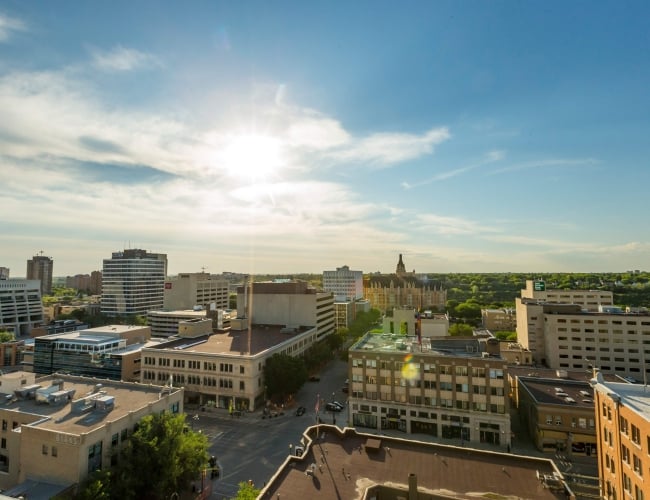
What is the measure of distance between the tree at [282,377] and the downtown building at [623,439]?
55899 millimetres

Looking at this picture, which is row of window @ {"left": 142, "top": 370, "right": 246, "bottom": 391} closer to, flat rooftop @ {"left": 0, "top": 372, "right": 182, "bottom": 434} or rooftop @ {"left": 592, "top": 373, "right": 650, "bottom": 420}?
flat rooftop @ {"left": 0, "top": 372, "right": 182, "bottom": 434}

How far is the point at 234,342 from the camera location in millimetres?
97688

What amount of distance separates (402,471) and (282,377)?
160ft

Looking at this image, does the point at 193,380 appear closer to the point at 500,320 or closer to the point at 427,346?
the point at 427,346

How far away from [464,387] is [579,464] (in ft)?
64.0

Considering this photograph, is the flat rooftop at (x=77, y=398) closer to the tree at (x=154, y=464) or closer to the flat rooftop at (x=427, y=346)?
the tree at (x=154, y=464)

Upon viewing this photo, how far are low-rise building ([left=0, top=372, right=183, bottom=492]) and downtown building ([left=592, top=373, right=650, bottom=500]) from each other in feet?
179

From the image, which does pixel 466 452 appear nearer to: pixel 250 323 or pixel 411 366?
pixel 411 366

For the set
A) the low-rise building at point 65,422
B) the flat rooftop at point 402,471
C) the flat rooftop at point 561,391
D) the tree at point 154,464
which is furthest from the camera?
the flat rooftop at point 561,391

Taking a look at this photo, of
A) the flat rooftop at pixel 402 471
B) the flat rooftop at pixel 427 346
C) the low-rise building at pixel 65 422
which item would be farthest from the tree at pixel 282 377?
the flat rooftop at pixel 402 471

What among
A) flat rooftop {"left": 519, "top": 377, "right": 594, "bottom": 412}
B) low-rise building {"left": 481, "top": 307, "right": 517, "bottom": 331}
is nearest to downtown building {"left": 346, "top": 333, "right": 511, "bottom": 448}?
flat rooftop {"left": 519, "top": 377, "right": 594, "bottom": 412}

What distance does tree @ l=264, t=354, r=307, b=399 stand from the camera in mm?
81438

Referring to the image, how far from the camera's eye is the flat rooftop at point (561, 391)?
210ft

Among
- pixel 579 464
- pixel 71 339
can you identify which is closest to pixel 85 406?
pixel 71 339
